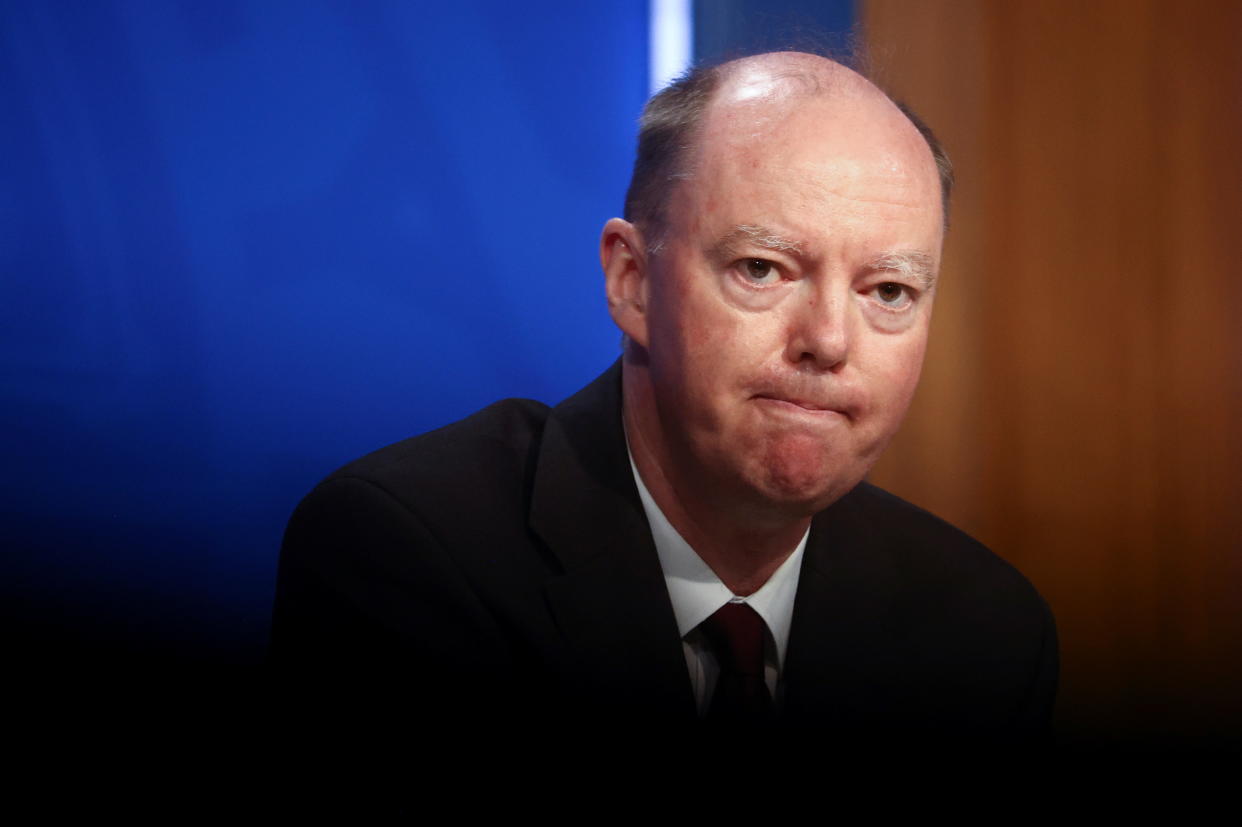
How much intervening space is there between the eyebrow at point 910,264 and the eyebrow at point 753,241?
11cm

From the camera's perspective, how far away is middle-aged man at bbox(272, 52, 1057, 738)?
47.9 inches

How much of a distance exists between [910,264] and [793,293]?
0.52ft

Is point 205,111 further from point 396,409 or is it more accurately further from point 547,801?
point 547,801

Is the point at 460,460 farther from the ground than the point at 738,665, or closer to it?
farther from the ground

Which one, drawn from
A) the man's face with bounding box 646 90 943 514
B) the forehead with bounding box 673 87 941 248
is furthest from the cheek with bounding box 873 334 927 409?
the forehead with bounding box 673 87 941 248

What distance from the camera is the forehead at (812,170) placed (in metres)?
1.21

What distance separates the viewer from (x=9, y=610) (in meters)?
1.30

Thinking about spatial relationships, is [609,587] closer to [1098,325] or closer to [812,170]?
[812,170]

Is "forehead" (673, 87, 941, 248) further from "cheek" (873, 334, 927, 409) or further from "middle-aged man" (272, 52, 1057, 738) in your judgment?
"cheek" (873, 334, 927, 409)

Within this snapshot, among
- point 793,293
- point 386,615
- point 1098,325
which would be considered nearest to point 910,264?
point 793,293

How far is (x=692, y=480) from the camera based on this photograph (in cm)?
133

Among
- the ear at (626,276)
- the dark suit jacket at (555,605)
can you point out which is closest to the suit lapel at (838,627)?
the dark suit jacket at (555,605)

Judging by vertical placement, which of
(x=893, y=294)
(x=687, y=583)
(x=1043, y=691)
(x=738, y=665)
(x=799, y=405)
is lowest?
(x=1043, y=691)

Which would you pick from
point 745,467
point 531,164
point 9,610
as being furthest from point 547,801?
point 531,164
